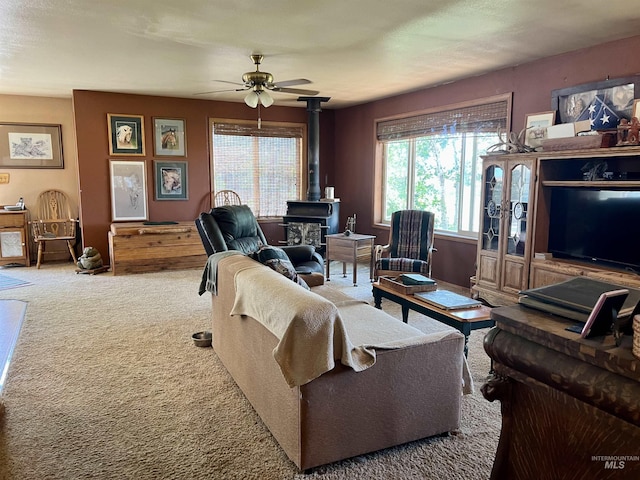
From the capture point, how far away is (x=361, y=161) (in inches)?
283

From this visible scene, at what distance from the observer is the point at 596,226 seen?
146 inches

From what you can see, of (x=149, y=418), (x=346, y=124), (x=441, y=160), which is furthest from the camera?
(x=346, y=124)

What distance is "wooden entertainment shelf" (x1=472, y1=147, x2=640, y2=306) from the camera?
11.7 feet

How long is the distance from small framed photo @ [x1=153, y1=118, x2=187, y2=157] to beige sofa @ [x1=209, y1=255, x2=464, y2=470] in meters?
4.71

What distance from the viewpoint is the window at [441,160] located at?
5164mm

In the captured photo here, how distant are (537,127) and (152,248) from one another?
478 centimetres

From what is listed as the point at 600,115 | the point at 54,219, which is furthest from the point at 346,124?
the point at 54,219

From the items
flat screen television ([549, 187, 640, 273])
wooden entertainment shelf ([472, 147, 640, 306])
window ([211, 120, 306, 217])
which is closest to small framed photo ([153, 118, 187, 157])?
window ([211, 120, 306, 217])

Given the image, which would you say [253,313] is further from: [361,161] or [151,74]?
[361,161]

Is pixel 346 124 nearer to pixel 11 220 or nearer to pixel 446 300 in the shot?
pixel 446 300

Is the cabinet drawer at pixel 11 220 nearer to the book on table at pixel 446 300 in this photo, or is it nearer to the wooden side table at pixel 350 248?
the wooden side table at pixel 350 248

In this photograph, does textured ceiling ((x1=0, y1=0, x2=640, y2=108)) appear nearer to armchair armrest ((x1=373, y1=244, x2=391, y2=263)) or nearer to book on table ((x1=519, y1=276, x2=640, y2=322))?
armchair armrest ((x1=373, y1=244, x2=391, y2=263))

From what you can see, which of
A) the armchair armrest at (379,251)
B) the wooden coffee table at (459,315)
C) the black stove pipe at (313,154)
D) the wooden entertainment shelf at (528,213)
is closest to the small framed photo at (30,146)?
the black stove pipe at (313,154)

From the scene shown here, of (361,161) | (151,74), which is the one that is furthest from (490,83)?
(151,74)
